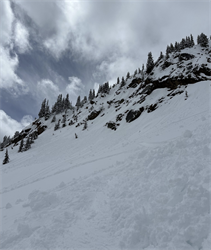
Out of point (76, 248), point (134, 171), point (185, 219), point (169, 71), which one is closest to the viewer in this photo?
point (185, 219)

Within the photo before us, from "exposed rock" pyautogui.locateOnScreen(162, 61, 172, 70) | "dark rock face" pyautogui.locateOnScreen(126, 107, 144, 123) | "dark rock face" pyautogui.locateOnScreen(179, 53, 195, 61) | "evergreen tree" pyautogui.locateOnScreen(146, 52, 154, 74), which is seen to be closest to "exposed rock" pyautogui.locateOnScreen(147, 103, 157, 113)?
"dark rock face" pyautogui.locateOnScreen(126, 107, 144, 123)

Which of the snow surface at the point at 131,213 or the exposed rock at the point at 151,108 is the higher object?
the exposed rock at the point at 151,108

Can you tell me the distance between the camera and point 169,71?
35406 mm

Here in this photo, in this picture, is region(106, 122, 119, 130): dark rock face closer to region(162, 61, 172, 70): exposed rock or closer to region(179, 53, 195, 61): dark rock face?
region(162, 61, 172, 70): exposed rock

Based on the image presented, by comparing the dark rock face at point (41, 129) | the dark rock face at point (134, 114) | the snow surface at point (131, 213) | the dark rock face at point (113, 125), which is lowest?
the snow surface at point (131, 213)

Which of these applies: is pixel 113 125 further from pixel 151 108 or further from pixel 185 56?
pixel 185 56

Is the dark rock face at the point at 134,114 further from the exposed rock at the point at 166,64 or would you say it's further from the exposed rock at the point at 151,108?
the exposed rock at the point at 166,64

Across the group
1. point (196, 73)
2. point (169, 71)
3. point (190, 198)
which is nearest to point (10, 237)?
point (190, 198)

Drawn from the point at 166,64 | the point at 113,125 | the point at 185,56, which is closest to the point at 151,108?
the point at 113,125

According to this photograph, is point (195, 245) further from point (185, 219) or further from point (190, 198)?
point (190, 198)

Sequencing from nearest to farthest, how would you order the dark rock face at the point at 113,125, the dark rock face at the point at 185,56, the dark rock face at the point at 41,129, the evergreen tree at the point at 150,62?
the dark rock face at the point at 113,125, the dark rock face at the point at 185,56, the evergreen tree at the point at 150,62, the dark rock face at the point at 41,129

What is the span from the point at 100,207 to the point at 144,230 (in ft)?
7.18

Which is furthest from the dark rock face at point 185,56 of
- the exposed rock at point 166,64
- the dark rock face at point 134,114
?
the dark rock face at point 134,114

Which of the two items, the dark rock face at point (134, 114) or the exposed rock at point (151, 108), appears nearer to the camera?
the exposed rock at point (151, 108)
